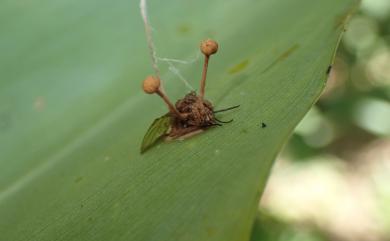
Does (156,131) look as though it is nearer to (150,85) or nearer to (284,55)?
(150,85)

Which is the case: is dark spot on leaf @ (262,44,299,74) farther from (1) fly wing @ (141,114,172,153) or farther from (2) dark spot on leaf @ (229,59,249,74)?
(1) fly wing @ (141,114,172,153)

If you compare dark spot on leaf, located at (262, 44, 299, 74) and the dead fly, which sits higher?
the dead fly

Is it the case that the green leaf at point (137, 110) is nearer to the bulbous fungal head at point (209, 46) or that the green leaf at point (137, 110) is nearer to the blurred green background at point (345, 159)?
the bulbous fungal head at point (209, 46)

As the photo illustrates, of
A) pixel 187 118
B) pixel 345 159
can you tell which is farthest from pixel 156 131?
pixel 345 159

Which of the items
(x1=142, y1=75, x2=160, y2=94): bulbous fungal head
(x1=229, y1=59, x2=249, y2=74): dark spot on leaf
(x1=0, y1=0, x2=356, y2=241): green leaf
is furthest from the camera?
(x1=229, y1=59, x2=249, y2=74): dark spot on leaf

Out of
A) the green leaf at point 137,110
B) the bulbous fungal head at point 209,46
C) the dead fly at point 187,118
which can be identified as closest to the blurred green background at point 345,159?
the green leaf at point 137,110

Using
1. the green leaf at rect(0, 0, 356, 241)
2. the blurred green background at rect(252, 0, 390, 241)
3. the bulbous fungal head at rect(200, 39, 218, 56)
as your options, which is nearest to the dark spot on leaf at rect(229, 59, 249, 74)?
the green leaf at rect(0, 0, 356, 241)

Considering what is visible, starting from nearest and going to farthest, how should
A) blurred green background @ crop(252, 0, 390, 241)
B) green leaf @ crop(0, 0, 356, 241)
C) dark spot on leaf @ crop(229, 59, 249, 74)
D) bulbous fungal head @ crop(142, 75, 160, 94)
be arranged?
green leaf @ crop(0, 0, 356, 241), bulbous fungal head @ crop(142, 75, 160, 94), dark spot on leaf @ crop(229, 59, 249, 74), blurred green background @ crop(252, 0, 390, 241)
